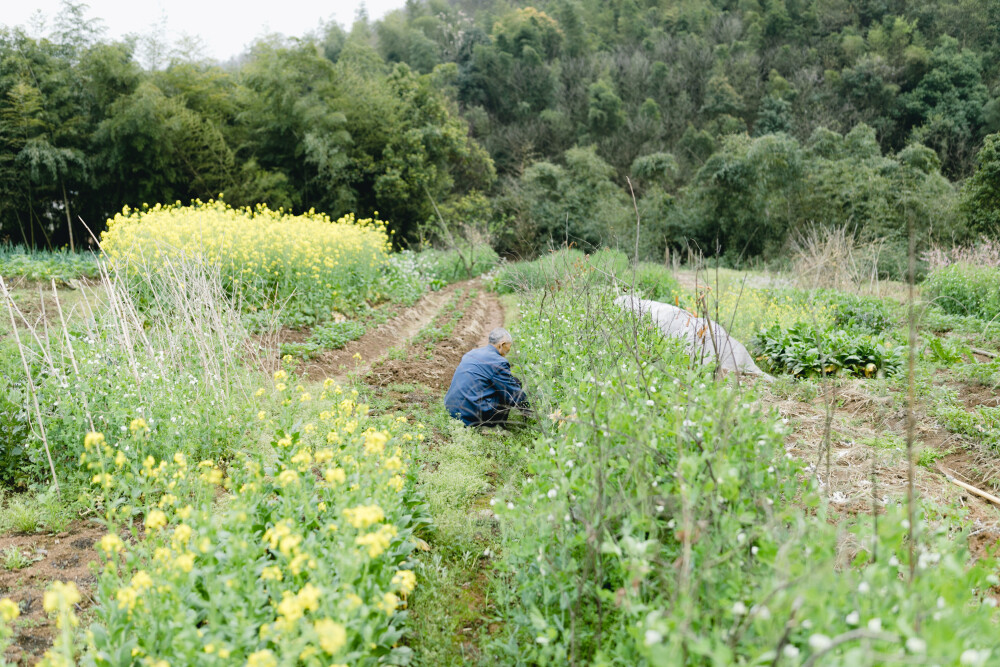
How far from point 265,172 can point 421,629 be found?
19367mm

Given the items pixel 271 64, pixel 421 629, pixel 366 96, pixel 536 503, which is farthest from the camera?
pixel 366 96

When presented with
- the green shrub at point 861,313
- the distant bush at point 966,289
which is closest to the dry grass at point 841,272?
the distant bush at point 966,289

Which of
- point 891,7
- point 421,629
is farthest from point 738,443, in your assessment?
point 891,7

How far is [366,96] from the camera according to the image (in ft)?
71.3

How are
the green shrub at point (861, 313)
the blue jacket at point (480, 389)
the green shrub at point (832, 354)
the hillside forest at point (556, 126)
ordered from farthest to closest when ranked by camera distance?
the hillside forest at point (556, 126) < the green shrub at point (861, 313) < the green shrub at point (832, 354) < the blue jacket at point (480, 389)

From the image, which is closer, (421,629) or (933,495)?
(421,629)

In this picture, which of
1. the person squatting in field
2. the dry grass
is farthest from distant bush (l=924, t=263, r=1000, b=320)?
the person squatting in field

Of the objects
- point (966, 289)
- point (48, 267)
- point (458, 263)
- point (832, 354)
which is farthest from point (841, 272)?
point (48, 267)

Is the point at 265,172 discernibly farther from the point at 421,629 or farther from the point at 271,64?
the point at 421,629

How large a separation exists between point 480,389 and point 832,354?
4.38 m

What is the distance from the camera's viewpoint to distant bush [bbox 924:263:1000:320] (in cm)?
984

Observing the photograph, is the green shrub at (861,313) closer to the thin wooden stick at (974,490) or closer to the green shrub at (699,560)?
the thin wooden stick at (974,490)

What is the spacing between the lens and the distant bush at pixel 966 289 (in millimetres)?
9844

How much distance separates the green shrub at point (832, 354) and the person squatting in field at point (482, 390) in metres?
3.66
